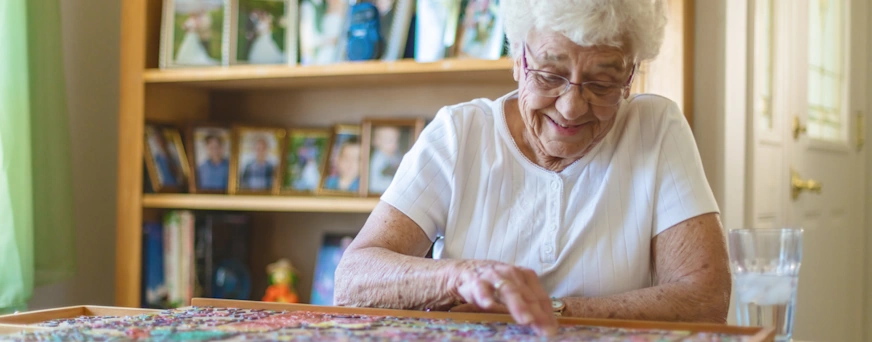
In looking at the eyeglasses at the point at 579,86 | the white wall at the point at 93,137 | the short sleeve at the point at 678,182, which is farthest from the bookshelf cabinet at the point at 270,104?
the eyeglasses at the point at 579,86

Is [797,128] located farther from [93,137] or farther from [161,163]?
[93,137]

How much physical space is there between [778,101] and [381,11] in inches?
49.3

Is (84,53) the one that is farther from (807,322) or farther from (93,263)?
(807,322)

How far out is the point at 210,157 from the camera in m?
2.53

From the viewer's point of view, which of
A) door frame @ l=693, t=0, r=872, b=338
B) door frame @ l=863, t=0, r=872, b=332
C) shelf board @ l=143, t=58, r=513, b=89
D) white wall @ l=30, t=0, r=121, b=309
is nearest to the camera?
door frame @ l=693, t=0, r=872, b=338

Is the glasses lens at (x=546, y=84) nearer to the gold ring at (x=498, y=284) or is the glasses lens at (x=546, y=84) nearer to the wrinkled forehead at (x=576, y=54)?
the wrinkled forehead at (x=576, y=54)

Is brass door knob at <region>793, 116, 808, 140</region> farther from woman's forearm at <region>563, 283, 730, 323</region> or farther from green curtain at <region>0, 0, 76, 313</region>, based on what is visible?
green curtain at <region>0, 0, 76, 313</region>

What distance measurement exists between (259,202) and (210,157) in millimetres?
263

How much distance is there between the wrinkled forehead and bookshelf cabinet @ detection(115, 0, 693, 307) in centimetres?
67

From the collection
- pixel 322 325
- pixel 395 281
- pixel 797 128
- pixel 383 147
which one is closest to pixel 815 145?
pixel 797 128

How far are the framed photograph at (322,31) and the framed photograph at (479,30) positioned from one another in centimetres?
34

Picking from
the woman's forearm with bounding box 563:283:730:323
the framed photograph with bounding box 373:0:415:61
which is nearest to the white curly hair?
the woman's forearm with bounding box 563:283:730:323

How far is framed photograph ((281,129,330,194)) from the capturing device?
246cm

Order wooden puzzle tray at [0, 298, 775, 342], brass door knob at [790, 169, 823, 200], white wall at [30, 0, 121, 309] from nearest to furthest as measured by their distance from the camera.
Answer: wooden puzzle tray at [0, 298, 775, 342]
white wall at [30, 0, 121, 309]
brass door knob at [790, 169, 823, 200]
